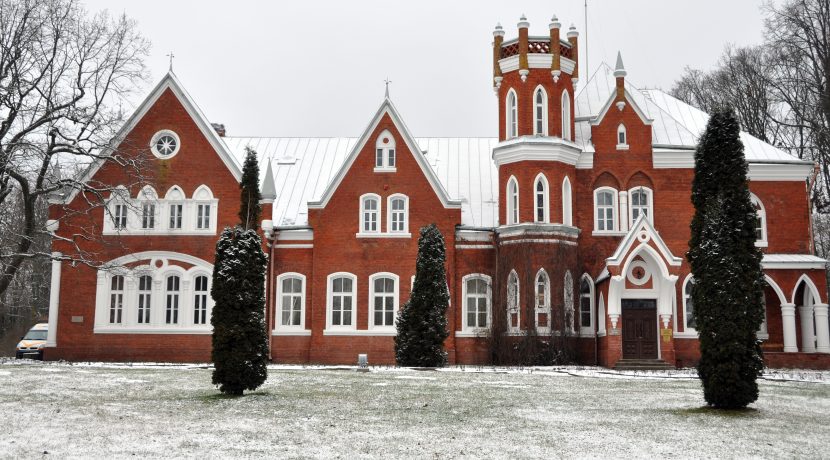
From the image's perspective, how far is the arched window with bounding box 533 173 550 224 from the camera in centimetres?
3369

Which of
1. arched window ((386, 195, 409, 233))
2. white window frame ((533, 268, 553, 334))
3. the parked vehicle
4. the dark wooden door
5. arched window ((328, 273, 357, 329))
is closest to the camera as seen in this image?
the dark wooden door

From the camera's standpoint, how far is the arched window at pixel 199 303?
1344 inches

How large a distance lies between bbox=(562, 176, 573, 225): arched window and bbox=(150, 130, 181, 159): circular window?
15.3 m

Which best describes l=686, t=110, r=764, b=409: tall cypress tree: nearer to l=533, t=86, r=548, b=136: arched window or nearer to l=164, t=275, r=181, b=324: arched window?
l=533, t=86, r=548, b=136: arched window

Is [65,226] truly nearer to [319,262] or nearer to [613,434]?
[319,262]

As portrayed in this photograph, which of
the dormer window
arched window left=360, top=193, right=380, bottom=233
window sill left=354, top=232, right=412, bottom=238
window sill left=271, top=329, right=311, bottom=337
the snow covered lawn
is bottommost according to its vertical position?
the snow covered lawn

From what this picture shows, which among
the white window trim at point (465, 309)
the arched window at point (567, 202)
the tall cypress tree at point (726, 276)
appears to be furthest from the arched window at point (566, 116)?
the tall cypress tree at point (726, 276)

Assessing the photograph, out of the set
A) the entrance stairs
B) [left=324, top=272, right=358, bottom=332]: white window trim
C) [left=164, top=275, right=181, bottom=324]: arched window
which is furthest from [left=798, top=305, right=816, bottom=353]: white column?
[left=164, top=275, right=181, bottom=324]: arched window

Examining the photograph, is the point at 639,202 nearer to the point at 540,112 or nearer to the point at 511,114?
the point at 540,112

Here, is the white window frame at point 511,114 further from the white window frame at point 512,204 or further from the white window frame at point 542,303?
the white window frame at point 542,303

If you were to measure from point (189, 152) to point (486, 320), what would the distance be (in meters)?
13.5

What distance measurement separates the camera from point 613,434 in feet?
44.5

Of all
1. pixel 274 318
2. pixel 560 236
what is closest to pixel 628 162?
pixel 560 236

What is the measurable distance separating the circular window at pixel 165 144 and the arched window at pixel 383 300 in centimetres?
936
